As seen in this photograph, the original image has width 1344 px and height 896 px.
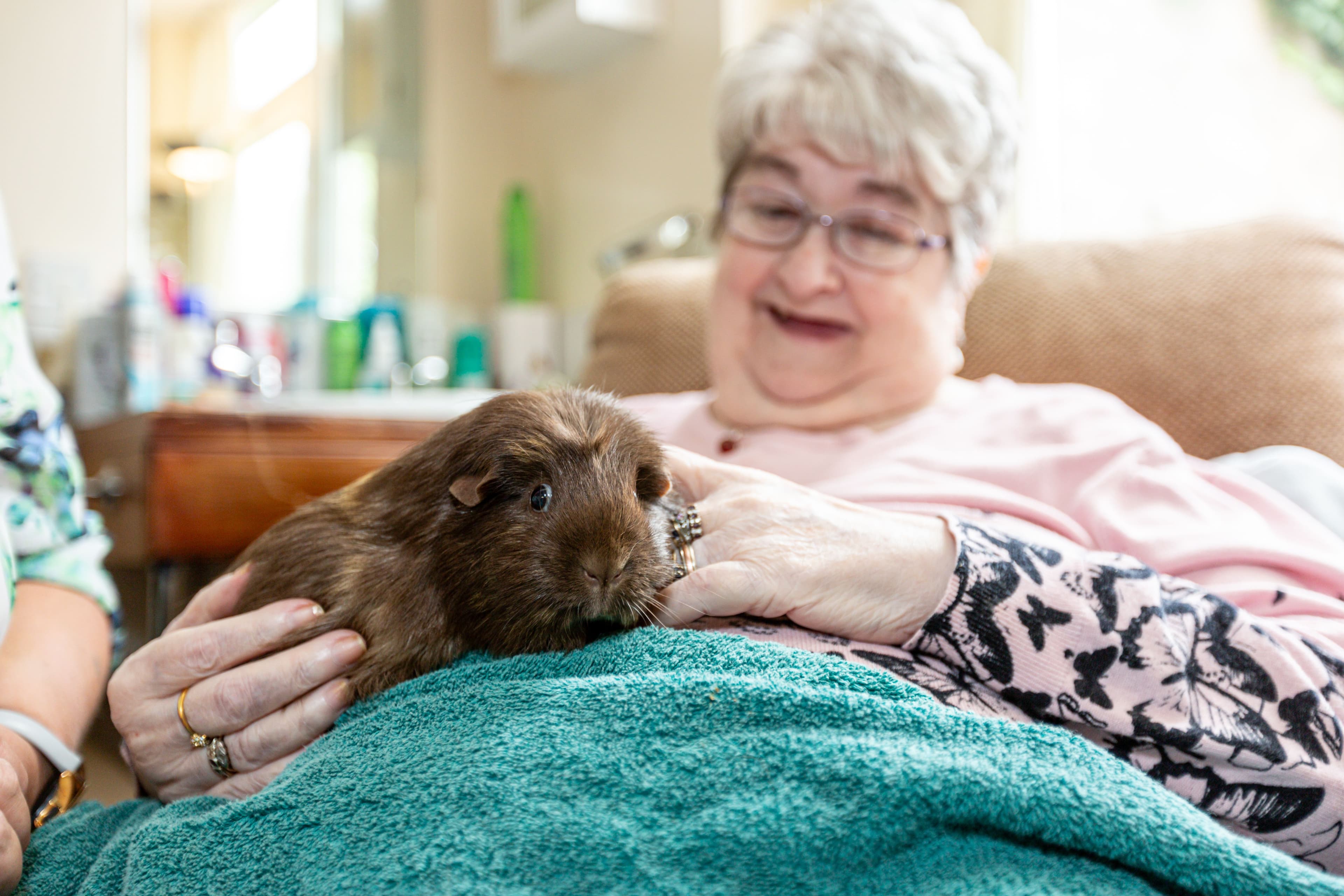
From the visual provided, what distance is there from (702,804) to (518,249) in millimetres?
2978

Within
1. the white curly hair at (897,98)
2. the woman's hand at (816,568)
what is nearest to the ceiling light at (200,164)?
the white curly hair at (897,98)

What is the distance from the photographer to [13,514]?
3.39 feet

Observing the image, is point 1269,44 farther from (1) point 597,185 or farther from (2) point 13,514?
(2) point 13,514

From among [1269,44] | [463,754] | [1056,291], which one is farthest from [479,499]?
[1269,44]

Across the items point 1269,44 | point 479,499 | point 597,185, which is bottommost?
point 479,499

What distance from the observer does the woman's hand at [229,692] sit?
0.79 m

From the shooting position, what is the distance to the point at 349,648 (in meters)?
0.78

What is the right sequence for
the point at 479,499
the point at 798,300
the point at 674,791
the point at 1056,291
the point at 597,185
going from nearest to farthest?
1. the point at 674,791
2. the point at 479,499
3. the point at 798,300
4. the point at 1056,291
5. the point at 597,185

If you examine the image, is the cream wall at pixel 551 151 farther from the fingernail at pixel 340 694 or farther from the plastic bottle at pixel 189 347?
the fingernail at pixel 340 694

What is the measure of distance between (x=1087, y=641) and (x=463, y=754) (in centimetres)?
51

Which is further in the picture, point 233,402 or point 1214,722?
point 233,402

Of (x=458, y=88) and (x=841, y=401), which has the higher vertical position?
(x=458, y=88)

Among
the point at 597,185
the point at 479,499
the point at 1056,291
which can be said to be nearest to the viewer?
the point at 479,499

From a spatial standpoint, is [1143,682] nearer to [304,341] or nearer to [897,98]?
[897,98]
